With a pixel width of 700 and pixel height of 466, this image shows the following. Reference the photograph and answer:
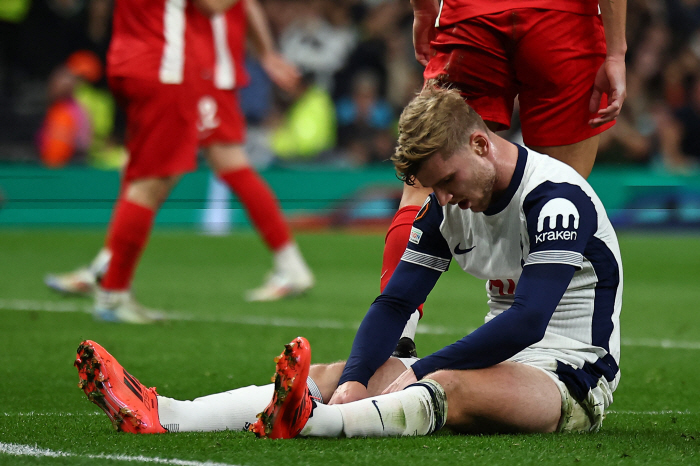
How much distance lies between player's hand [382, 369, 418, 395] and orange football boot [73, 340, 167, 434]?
0.65 m

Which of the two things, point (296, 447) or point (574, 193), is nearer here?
point (296, 447)

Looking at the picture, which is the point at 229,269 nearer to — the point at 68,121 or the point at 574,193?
the point at 68,121

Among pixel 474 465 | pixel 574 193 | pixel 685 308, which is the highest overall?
pixel 574 193

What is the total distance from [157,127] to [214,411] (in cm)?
315

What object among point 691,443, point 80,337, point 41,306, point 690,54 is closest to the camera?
point 691,443

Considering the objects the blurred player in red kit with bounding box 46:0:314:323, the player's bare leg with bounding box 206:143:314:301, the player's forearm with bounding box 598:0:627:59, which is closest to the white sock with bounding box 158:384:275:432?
the player's forearm with bounding box 598:0:627:59

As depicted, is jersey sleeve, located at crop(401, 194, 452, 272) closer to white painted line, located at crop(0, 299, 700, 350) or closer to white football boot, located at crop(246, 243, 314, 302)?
white painted line, located at crop(0, 299, 700, 350)

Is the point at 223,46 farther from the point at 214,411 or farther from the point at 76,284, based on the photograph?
the point at 214,411

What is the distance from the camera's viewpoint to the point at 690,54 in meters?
15.0

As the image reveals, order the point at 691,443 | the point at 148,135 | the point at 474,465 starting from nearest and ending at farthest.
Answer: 1. the point at 474,465
2. the point at 691,443
3. the point at 148,135

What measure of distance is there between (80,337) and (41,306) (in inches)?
55.1

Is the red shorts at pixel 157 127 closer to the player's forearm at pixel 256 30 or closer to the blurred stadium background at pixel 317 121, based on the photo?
the player's forearm at pixel 256 30

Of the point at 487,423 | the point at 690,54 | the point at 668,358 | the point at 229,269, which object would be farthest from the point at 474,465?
the point at 690,54

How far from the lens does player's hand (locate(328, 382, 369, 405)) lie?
3064 millimetres
